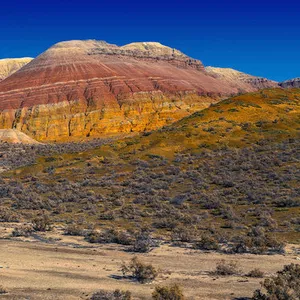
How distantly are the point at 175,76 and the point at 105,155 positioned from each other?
94.1 metres

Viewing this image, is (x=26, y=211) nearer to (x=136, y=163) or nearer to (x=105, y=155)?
(x=136, y=163)

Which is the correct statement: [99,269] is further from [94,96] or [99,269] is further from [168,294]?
[94,96]

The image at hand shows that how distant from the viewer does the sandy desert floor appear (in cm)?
1038

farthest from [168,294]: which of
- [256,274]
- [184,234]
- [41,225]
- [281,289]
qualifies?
[41,225]

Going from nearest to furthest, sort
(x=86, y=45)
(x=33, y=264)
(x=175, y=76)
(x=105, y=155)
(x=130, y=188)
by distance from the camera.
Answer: (x=33, y=264)
(x=130, y=188)
(x=105, y=155)
(x=175, y=76)
(x=86, y=45)

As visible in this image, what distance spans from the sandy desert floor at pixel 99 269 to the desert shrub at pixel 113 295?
1.01 ft

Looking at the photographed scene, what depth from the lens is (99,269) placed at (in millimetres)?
12438

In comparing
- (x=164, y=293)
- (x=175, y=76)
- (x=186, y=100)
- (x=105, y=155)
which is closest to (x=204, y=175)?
(x=105, y=155)

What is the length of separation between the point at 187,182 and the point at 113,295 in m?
20.9

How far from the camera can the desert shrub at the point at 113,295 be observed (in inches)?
376

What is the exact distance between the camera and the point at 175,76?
13150cm

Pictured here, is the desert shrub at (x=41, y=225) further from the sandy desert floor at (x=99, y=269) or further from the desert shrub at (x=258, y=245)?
the desert shrub at (x=258, y=245)

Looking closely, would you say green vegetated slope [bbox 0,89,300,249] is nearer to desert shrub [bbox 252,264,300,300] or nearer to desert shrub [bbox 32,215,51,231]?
desert shrub [bbox 32,215,51,231]

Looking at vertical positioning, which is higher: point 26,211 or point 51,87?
point 51,87
